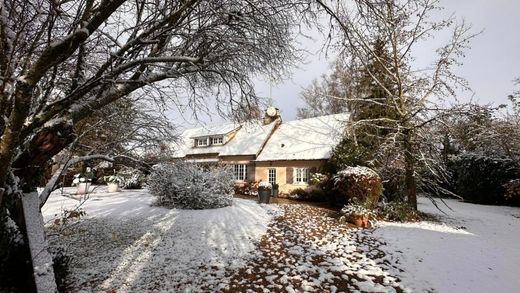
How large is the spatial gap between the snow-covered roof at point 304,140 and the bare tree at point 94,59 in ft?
40.2

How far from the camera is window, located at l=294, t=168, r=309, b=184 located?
59.5 feet

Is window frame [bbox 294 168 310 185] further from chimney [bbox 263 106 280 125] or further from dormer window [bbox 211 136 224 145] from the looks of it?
dormer window [bbox 211 136 224 145]

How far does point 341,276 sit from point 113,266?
4.72m

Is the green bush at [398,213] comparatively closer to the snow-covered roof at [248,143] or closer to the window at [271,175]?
the window at [271,175]

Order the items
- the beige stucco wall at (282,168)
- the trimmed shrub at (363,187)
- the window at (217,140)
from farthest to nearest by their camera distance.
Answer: the window at (217,140)
the beige stucco wall at (282,168)
the trimmed shrub at (363,187)

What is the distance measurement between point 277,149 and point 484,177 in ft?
43.3

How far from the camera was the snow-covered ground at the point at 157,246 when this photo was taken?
503 cm

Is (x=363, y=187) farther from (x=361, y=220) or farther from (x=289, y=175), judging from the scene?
(x=289, y=175)

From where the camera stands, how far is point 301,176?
60.3 feet

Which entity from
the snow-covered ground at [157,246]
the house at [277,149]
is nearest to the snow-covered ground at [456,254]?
the snow-covered ground at [157,246]

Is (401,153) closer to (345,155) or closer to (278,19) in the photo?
(345,155)

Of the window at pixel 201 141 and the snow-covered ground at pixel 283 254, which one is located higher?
the window at pixel 201 141

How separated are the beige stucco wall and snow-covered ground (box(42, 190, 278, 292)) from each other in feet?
23.7

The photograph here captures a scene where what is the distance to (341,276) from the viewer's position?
5414 millimetres
